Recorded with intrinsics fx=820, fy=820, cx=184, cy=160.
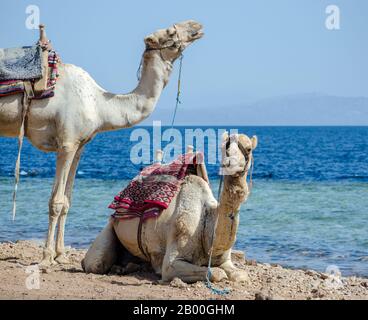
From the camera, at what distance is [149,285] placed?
315 inches

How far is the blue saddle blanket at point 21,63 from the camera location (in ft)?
29.4

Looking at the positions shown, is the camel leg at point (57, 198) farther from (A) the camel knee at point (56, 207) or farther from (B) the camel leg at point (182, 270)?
(B) the camel leg at point (182, 270)

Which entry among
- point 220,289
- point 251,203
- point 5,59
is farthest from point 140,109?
point 251,203

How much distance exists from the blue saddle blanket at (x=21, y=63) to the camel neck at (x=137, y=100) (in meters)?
0.82

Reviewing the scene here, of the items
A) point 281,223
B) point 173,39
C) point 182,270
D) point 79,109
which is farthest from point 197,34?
point 281,223

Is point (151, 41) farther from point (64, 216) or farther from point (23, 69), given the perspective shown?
point (64, 216)

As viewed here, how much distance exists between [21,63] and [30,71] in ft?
0.59

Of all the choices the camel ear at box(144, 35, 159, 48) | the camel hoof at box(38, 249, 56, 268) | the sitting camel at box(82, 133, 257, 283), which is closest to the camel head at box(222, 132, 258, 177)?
the sitting camel at box(82, 133, 257, 283)

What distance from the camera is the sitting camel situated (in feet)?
24.1

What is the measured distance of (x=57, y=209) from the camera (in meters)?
9.27

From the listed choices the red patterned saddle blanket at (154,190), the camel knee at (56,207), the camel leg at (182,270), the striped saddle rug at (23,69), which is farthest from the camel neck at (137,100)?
the camel leg at (182,270)

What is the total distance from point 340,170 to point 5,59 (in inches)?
1191

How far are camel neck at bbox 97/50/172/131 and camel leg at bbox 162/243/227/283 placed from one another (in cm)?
194
